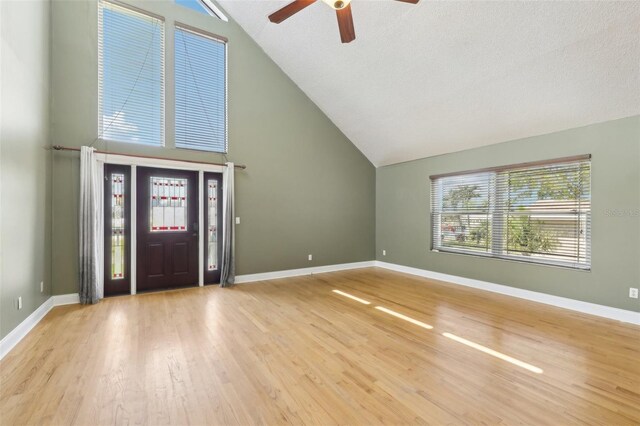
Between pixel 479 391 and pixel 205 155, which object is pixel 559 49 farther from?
pixel 205 155

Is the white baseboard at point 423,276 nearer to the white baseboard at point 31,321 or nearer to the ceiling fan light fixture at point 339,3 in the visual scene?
the white baseboard at point 31,321

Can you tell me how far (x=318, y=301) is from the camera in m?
4.12

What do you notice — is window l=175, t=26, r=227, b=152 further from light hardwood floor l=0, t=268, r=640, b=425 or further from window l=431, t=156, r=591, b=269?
window l=431, t=156, r=591, b=269

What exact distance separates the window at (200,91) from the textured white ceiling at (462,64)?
0.82 metres

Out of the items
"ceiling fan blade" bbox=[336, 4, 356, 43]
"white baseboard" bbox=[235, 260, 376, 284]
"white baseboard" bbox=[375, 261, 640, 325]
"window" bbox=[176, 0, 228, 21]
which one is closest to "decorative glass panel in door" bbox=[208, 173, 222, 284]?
"white baseboard" bbox=[235, 260, 376, 284]

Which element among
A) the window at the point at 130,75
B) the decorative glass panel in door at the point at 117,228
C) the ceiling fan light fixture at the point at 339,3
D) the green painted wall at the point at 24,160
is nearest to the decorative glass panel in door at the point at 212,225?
the window at the point at 130,75

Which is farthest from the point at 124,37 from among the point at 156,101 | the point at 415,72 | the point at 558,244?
the point at 558,244

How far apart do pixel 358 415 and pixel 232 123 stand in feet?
16.0

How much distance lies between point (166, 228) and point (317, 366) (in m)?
3.61

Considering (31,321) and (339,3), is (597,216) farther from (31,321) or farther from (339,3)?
(31,321)

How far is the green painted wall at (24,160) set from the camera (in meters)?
2.50

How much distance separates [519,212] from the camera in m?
4.44

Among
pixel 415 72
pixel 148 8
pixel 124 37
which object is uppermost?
pixel 148 8

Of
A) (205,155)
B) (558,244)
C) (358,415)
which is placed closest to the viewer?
(358,415)
